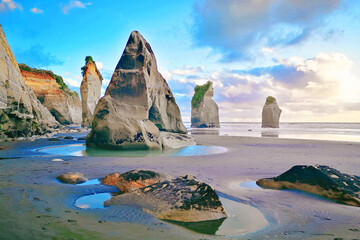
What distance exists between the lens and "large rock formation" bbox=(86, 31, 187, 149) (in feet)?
31.4

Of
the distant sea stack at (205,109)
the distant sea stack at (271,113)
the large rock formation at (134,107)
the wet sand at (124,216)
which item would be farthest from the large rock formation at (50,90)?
the distant sea stack at (271,113)

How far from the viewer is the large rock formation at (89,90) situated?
3412cm

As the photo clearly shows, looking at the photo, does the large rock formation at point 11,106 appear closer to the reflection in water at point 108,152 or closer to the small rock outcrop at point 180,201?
the reflection in water at point 108,152

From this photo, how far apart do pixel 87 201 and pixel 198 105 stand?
5581 centimetres

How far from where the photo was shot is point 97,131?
386 inches

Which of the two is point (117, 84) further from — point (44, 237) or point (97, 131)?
point (44, 237)

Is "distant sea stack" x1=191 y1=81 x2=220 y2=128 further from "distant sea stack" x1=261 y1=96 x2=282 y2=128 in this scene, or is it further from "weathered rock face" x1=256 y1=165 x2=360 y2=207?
"weathered rock face" x1=256 y1=165 x2=360 y2=207

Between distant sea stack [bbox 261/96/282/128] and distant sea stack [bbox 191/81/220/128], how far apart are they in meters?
12.2

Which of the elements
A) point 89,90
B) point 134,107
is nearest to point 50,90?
point 89,90

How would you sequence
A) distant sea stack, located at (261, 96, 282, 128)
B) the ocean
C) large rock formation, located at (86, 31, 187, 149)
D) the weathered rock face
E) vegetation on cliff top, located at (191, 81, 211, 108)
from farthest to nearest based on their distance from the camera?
vegetation on cliff top, located at (191, 81, 211, 108) < distant sea stack, located at (261, 96, 282, 128) < the ocean < large rock formation, located at (86, 31, 187, 149) < the weathered rock face

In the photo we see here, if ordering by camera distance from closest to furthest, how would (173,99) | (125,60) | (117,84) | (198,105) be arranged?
(117,84), (125,60), (173,99), (198,105)

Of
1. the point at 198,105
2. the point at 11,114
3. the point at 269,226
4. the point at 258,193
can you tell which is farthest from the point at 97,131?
the point at 198,105

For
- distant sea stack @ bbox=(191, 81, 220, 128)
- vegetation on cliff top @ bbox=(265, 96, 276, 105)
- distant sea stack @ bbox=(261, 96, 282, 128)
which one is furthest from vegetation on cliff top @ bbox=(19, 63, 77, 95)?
vegetation on cliff top @ bbox=(265, 96, 276, 105)

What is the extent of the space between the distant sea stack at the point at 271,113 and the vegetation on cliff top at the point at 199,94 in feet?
51.4
